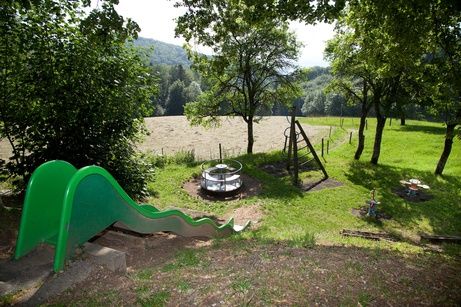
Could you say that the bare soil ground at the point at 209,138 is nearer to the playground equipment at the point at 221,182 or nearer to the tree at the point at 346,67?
the tree at the point at 346,67

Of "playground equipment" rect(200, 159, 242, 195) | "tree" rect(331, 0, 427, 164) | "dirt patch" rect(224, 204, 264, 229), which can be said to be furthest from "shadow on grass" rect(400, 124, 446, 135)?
"dirt patch" rect(224, 204, 264, 229)

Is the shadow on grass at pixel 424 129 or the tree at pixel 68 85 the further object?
the shadow on grass at pixel 424 129

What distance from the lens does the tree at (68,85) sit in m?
8.02

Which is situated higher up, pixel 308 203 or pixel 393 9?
pixel 393 9

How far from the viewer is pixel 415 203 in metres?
16.3

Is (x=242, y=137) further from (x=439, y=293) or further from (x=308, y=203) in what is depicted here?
(x=439, y=293)

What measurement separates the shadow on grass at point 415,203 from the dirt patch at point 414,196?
285 mm

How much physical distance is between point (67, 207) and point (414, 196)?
715 inches

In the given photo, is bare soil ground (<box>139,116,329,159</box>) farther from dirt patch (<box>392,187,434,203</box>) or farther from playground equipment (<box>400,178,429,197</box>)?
playground equipment (<box>400,178,429,197</box>)

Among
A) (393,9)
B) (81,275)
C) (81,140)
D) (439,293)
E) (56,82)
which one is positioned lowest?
(439,293)

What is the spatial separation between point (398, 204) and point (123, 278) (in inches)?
600

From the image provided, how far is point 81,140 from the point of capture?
30.0 ft

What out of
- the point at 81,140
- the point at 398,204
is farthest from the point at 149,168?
the point at 398,204

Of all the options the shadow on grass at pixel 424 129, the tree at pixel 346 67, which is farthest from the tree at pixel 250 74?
the shadow on grass at pixel 424 129
